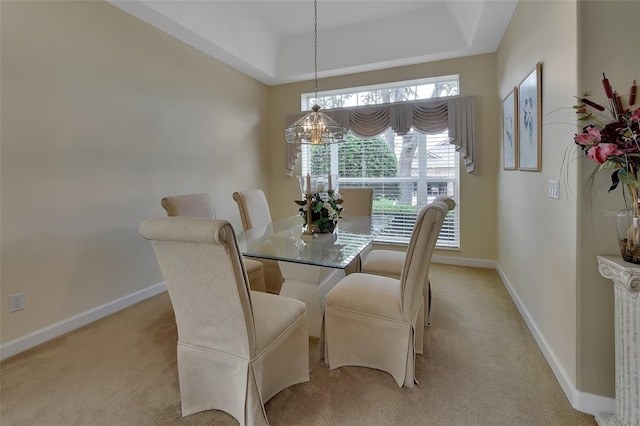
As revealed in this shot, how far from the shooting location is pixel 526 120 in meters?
2.47

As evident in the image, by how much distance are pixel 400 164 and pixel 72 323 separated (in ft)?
13.1

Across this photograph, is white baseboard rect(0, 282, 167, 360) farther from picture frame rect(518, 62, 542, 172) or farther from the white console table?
picture frame rect(518, 62, 542, 172)

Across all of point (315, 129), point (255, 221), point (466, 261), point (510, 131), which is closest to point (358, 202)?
point (315, 129)

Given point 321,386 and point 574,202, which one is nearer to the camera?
point 574,202

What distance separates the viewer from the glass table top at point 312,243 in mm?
1830

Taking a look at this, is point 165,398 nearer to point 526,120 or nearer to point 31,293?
point 31,293

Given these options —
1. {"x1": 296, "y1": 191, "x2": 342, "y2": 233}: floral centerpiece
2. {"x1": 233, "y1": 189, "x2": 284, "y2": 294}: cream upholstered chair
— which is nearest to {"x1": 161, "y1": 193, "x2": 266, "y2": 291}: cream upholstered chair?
{"x1": 233, "y1": 189, "x2": 284, "y2": 294}: cream upholstered chair

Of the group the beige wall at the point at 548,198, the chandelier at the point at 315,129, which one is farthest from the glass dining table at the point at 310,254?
the beige wall at the point at 548,198

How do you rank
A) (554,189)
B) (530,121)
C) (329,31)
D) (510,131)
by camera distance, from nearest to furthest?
(554,189) < (530,121) < (510,131) < (329,31)

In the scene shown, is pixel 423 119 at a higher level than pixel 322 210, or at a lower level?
higher

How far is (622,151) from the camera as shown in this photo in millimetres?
1274

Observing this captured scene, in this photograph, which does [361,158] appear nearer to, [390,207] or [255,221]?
[390,207]

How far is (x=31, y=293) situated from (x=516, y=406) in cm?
323

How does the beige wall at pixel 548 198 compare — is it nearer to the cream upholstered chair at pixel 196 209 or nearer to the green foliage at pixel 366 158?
the green foliage at pixel 366 158
